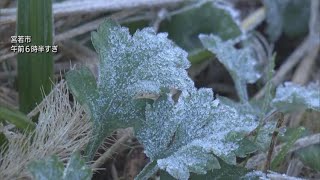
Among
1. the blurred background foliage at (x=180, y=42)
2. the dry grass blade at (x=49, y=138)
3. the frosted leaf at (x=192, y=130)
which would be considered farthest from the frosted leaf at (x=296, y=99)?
the dry grass blade at (x=49, y=138)

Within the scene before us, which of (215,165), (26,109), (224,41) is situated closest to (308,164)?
(215,165)

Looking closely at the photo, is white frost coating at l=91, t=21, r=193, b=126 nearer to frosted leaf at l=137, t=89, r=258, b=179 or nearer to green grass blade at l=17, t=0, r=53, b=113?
frosted leaf at l=137, t=89, r=258, b=179

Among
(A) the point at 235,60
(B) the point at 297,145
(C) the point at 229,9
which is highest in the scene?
(C) the point at 229,9

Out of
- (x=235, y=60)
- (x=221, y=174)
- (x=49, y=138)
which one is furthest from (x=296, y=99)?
(x=49, y=138)

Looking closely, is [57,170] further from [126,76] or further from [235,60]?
[235,60]

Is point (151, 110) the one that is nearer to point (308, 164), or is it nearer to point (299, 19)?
point (308, 164)
